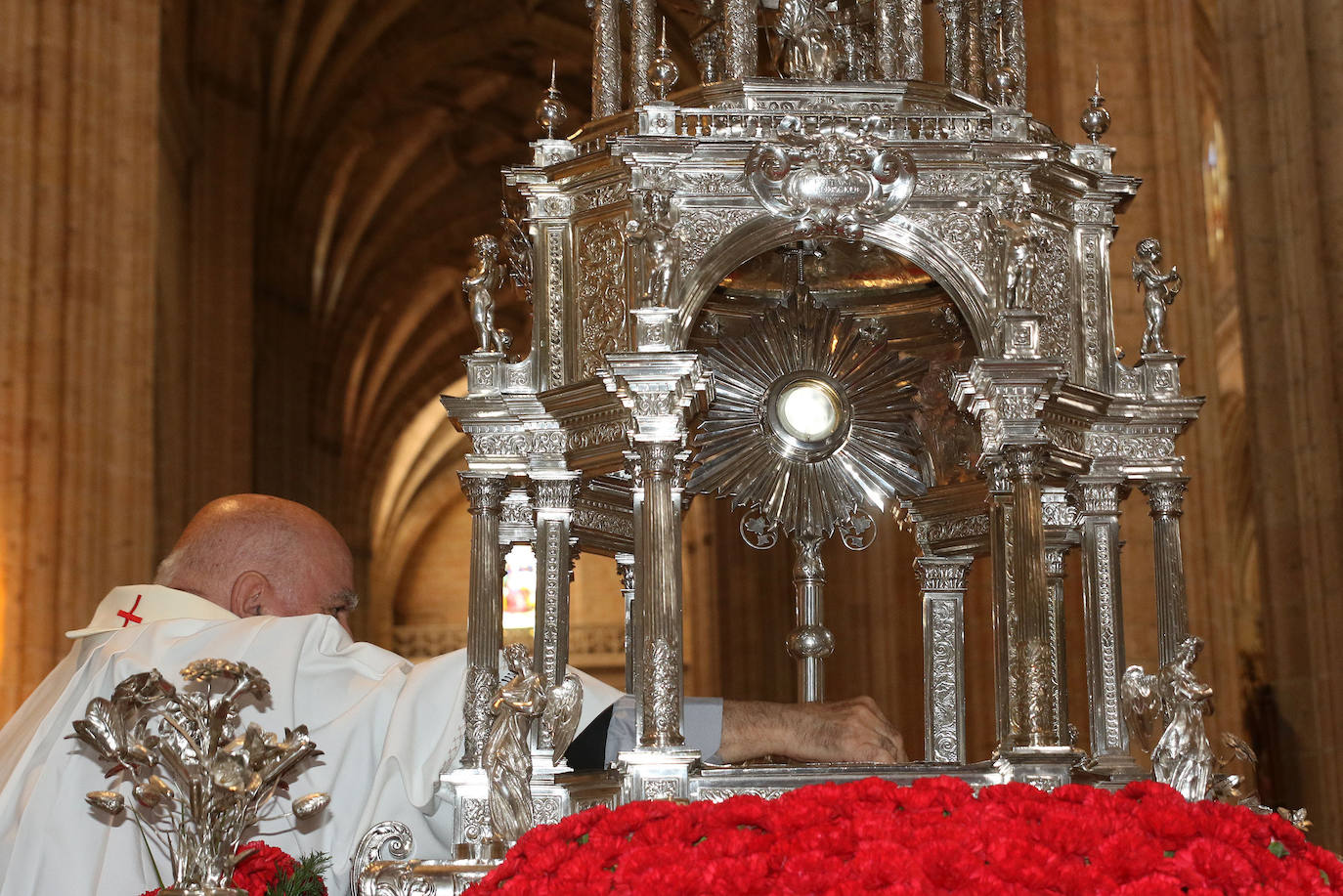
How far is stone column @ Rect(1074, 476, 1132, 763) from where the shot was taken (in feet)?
19.6

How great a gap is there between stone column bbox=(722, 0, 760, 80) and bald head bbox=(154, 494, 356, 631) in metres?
2.60

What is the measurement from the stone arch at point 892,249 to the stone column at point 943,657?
5.17 ft

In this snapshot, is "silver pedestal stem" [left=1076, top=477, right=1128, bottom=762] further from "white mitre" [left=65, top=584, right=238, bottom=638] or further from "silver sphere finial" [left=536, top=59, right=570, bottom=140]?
"white mitre" [left=65, top=584, right=238, bottom=638]

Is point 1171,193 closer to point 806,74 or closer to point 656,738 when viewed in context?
point 806,74

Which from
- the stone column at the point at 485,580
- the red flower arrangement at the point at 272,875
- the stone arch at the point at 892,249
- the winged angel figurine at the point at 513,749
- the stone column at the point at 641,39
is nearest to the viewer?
the red flower arrangement at the point at 272,875

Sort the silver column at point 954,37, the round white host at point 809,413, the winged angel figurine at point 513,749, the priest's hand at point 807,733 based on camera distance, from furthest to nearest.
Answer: the round white host at point 809,413
the silver column at point 954,37
the priest's hand at point 807,733
the winged angel figurine at point 513,749

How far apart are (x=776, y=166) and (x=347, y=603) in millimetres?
2064

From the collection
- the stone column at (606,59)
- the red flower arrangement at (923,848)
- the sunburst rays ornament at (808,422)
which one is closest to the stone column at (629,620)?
the sunburst rays ornament at (808,422)

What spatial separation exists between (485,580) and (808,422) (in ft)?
4.97

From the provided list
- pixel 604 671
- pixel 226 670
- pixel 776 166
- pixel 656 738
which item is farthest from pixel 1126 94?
pixel 604 671

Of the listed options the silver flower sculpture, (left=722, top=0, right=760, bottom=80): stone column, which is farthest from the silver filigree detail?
the silver flower sculpture


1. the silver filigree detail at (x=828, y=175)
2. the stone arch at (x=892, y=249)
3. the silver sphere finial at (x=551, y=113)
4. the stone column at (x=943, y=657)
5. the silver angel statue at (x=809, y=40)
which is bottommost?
the stone column at (x=943, y=657)

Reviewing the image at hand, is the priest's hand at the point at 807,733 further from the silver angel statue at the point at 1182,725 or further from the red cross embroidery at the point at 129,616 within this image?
the red cross embroidery at the point at 129,616

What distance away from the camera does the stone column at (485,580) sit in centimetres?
571
